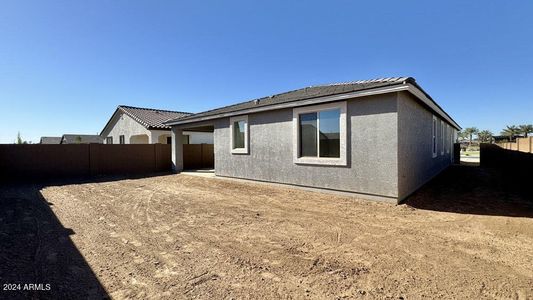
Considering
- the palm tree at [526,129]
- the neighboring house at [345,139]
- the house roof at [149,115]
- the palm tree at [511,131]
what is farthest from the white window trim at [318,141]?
the palm tree at [511,131]

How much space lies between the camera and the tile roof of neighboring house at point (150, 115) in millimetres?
18609

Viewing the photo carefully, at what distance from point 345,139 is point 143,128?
55.7 ft

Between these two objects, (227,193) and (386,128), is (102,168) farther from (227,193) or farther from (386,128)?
(386,128)

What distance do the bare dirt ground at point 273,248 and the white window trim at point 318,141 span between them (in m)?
1.22

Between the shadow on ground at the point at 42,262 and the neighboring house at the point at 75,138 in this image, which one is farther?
the neighboring house at the point at 75,138

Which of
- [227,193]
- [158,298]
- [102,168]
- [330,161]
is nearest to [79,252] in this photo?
[158,298]

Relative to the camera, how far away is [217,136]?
11.9m

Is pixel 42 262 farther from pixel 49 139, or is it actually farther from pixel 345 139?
pixel 49 139

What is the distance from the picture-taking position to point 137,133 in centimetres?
1994

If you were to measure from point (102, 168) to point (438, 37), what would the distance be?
1925 cm

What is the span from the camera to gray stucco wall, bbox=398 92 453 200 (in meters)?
6.64

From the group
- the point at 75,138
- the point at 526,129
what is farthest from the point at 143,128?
the point at 526,129

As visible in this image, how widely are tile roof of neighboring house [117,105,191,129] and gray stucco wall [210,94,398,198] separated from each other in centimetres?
1110

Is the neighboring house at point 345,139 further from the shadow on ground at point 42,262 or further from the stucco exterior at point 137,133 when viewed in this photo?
the stucco exterior at point 137,133
